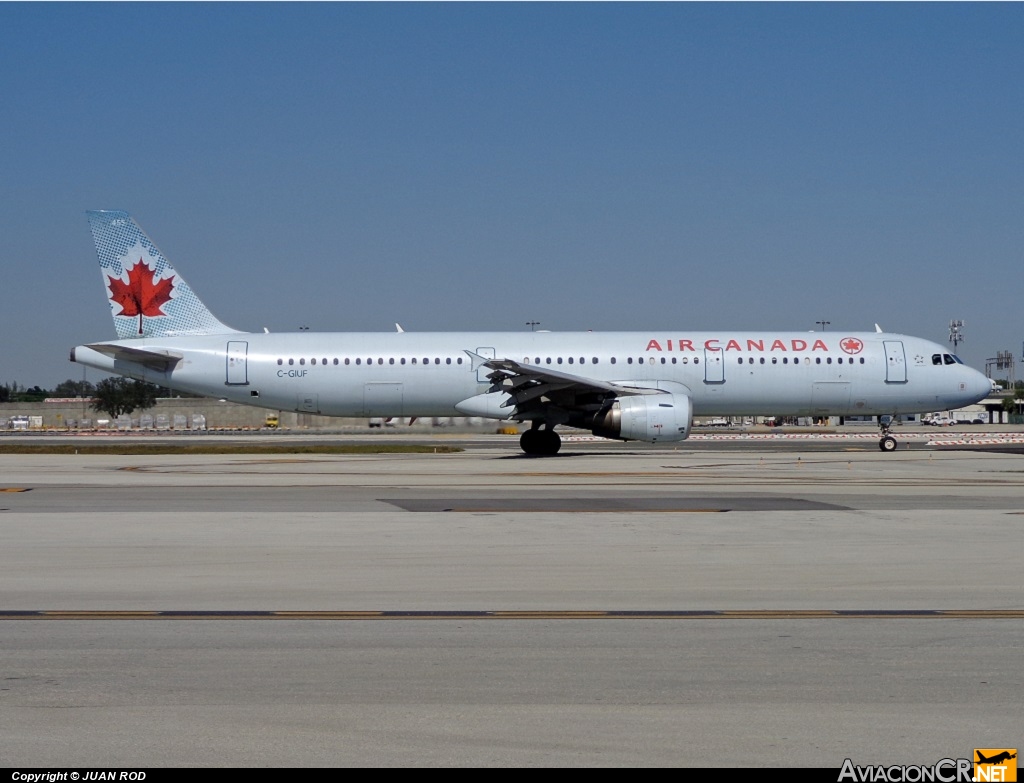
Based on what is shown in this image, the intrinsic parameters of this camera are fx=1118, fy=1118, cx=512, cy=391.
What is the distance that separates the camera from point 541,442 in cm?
3419

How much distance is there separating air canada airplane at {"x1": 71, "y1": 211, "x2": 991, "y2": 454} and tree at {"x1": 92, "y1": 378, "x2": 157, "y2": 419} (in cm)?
7128

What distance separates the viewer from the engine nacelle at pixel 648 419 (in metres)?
31.4

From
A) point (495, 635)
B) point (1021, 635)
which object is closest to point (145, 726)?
point (495, 635)

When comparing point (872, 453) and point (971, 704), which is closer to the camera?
point (971, 704)

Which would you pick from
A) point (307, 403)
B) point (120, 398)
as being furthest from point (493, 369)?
point (120, 398)

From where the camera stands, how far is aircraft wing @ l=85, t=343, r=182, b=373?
3528 centimetres

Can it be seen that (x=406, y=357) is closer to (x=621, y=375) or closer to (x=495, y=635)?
(x=621, y=375)

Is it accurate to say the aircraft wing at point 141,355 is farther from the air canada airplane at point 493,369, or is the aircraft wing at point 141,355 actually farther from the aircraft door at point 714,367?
the aircraft door at point 714,367

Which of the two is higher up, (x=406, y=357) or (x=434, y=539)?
(x=406, y=357)

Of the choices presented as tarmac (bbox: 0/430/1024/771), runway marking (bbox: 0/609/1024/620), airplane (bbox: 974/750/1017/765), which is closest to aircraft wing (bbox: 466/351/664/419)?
tarmac (bbox: 0/430/1024/771)

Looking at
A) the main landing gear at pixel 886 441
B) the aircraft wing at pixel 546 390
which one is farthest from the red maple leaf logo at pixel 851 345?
the aircraft wing at pixel 546 390

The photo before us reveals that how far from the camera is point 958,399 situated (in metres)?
37.0

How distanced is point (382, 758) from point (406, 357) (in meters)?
30.9

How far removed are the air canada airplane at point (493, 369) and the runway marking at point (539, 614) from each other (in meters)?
25.7
